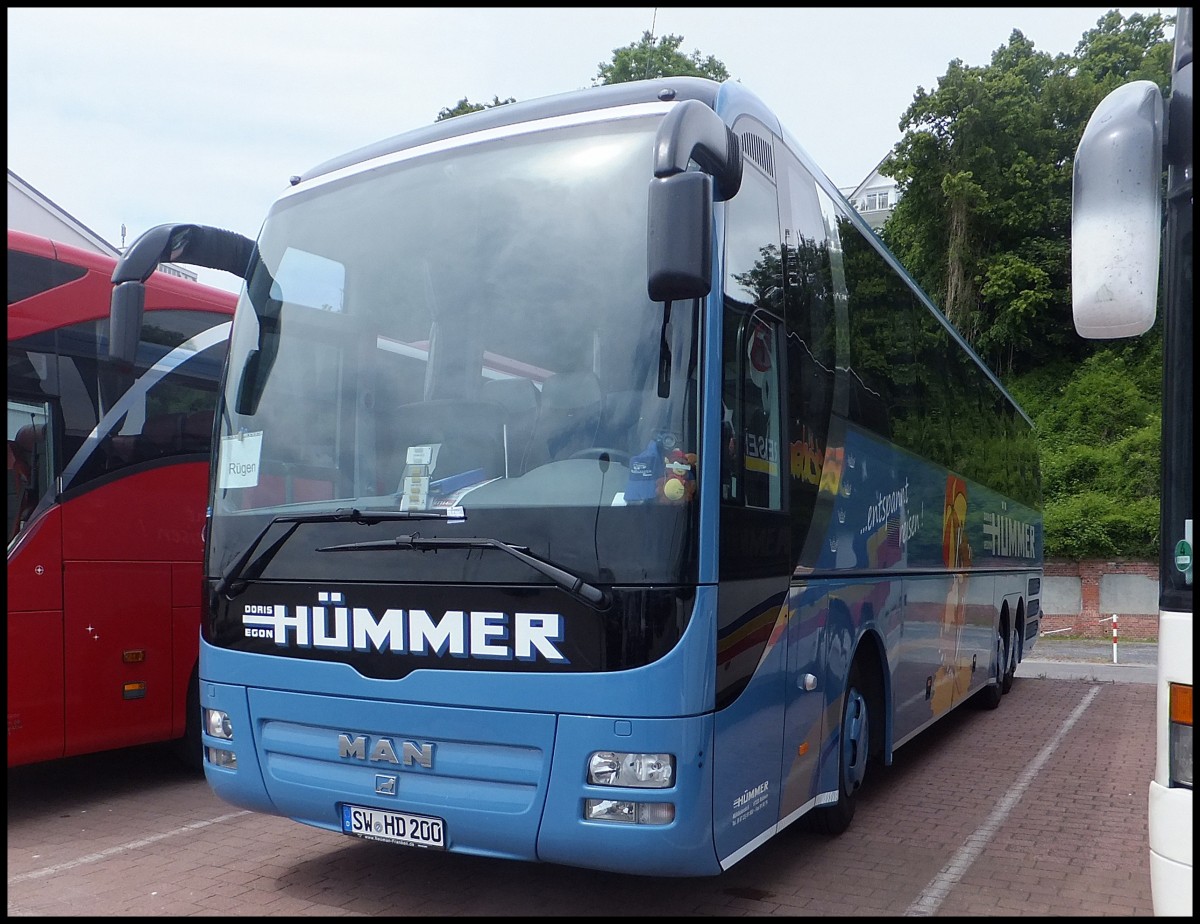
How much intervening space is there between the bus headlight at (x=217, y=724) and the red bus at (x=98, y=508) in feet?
6.32

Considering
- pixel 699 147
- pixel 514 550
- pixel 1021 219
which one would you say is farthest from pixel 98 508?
pixel 1021 219

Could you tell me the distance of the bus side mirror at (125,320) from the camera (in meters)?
5.35

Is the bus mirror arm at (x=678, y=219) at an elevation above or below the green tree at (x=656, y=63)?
below

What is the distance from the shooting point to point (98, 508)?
7.01 meters

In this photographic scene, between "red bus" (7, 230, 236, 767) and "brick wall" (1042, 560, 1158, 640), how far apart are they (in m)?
24.9

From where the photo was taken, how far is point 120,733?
7.11 metres

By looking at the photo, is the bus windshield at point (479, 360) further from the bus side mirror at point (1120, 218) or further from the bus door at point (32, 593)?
the bus door at point (32, 593)

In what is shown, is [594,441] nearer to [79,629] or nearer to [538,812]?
[538,812]

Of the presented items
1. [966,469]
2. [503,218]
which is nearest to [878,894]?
[503,218]

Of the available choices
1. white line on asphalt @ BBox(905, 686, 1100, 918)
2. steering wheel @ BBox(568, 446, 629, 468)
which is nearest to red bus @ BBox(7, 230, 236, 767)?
steering wheel @ BBox(568, 446, 629, 468)

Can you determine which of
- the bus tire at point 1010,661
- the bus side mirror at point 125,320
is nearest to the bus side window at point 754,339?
the bus side mirror at point 125,320

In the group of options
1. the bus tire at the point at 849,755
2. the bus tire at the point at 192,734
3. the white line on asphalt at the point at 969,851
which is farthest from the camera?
the bus tire at the point at 192,734

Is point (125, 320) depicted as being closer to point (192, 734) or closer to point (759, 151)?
point (759, 151)

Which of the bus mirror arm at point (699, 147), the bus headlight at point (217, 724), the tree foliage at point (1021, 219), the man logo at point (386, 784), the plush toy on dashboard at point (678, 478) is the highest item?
the tree foliage at point (1021, 219)
